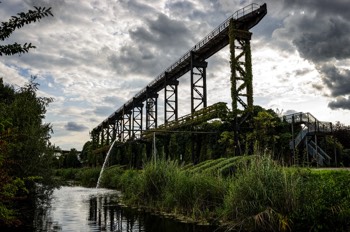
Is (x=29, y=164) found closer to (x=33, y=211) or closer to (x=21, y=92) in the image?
(x=33, y=211)

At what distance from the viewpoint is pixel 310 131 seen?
30.0m

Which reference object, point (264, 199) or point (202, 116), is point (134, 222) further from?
point (202, 116)

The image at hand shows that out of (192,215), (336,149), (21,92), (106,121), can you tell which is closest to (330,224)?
(192,215)

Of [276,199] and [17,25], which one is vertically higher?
[17,25]

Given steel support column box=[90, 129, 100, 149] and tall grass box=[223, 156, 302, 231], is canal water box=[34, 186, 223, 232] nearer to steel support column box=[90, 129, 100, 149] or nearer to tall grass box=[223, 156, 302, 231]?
tall grass box=[223, 156, 302, 231]

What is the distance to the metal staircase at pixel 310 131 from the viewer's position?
29750mm

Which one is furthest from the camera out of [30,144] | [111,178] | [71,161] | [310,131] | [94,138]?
[94,138]

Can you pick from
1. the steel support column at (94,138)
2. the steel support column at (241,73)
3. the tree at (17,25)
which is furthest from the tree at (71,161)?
the tree at (17,25)

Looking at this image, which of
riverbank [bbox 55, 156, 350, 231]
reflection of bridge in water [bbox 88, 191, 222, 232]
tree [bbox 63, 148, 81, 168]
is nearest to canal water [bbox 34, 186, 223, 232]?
reflection of bridge in water [bbox 88, 191, 222, 232]

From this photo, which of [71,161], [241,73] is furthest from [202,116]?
[71,161]

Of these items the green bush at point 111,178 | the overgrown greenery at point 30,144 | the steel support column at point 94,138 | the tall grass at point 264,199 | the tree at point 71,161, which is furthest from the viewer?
the tree at point 71,161

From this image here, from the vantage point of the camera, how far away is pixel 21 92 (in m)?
15.9

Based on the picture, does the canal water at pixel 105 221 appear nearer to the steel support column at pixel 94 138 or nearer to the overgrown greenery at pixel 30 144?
the overgrown greenery at pixel 30 144

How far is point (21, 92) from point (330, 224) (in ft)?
43.6
